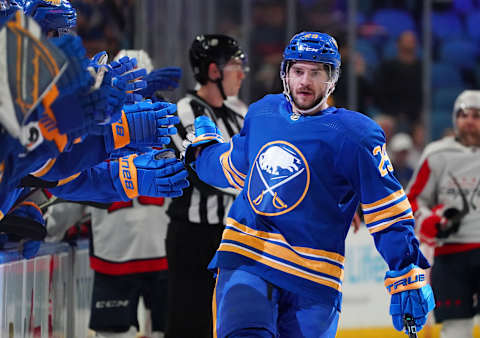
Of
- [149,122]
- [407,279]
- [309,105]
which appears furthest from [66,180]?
[407,279]

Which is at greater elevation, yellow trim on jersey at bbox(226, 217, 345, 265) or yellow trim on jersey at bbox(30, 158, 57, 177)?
yellow trim on jersey at bbox(30, 158, 57, 177)

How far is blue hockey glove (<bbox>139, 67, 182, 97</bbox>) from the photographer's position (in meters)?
4.04

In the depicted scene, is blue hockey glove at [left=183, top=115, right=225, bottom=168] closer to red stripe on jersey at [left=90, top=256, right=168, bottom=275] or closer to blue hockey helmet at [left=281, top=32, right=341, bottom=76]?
blue hockey helmet at [left=281, top=32, right=341, bottom=76]

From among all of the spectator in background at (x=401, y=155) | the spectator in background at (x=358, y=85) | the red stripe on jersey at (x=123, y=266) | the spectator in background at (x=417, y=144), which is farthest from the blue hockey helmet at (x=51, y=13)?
the spectator in background at (x=417, y=144)

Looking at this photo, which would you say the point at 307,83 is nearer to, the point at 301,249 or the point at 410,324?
the point at 301,249

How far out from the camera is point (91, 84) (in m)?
2.07

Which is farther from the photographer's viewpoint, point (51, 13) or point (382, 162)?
point (51, 13)

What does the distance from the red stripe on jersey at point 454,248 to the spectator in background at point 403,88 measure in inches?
187

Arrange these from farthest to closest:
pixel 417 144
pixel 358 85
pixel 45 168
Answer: pixel 358 85 → pixel 417 144 → pixel 45 168

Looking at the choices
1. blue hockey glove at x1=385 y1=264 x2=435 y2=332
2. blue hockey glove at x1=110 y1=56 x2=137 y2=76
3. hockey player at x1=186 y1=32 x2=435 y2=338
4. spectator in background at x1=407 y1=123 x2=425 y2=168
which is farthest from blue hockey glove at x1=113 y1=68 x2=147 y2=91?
spectator in background at x1=407 y1=123 x2=425 y2=168

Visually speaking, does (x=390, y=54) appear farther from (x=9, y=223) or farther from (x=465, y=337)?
(x=9, y=223)

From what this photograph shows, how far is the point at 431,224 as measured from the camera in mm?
4480

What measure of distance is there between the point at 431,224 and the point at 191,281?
1422mm

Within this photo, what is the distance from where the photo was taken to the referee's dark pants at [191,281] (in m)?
3.72
